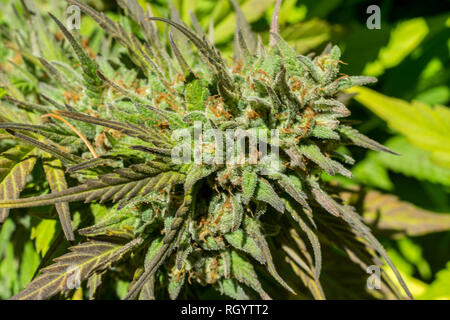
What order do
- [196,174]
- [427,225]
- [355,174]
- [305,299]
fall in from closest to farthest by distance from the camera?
[196,174] → [305,299] → [427,225] → [355,174]

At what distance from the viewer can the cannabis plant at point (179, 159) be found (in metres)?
0.71

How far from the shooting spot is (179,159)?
2.33 feet

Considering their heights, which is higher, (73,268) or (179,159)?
(179,159)

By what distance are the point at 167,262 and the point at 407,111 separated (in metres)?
1.02

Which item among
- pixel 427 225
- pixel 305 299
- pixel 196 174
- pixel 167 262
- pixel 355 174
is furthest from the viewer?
pixel 355 174

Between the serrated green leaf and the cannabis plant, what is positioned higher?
the cannabis plant

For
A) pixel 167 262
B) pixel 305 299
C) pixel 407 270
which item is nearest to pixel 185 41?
pixel 167 262

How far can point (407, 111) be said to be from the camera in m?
1.39

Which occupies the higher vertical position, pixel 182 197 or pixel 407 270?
pixel 182 197

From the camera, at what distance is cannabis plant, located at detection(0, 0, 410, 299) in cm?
71

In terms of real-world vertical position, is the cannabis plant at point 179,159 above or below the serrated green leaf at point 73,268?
above
